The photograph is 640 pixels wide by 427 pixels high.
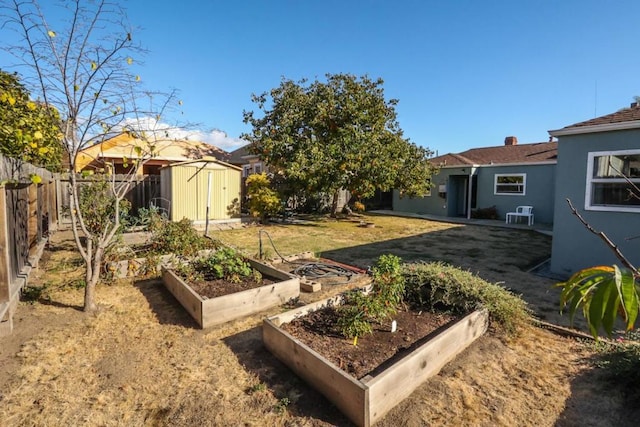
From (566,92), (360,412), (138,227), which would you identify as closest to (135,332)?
(360,412)

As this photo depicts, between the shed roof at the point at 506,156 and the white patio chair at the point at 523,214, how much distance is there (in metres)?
2.24

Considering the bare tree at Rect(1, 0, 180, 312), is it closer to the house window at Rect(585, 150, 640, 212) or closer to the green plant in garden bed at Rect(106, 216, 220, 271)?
the green plant in garden bed at Rect(106, 216, 220, 271)

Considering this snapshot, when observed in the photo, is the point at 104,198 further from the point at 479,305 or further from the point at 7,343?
the point at 479,305

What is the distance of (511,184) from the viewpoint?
1589 cm

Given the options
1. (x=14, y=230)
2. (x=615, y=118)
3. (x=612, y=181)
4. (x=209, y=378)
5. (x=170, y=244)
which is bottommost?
(x=209, y=378)

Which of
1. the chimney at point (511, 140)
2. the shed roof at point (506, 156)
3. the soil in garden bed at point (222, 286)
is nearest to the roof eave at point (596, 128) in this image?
the soil in garden bed at point (222, 286)

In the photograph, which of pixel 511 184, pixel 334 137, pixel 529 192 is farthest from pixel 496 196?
pixel 334 137

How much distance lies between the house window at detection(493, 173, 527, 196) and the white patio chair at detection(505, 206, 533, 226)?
0.84 metres

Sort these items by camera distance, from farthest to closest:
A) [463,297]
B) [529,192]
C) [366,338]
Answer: [529,192] → [463,297] → [366,338]

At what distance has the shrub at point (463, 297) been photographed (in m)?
3.96

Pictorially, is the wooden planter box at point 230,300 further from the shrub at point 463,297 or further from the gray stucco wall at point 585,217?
the gray stucco wall at point 585,217

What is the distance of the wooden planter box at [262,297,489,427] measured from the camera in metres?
2.45

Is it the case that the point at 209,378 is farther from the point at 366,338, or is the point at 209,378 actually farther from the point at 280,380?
the point at 366,338

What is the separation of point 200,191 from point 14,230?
7.19 meters
